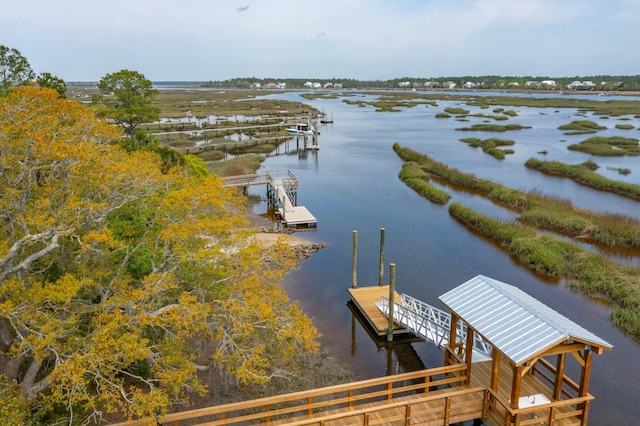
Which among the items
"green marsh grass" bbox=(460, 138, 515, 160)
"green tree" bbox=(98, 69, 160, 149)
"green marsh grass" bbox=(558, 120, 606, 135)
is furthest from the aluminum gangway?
"green marsh grass" bbox=(558, 120, 606, 135)

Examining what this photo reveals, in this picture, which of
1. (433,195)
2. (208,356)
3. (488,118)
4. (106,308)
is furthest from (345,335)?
(488,118)

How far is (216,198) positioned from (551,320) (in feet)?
33.1

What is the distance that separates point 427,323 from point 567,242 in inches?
596

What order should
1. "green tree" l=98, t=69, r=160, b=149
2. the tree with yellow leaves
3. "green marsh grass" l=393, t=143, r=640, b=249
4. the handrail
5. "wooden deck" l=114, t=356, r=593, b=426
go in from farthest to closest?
"green tree" l=98, t=69, r=160, b=149 < "green marsh grass" l=393, t=143, r=640, b=249 < "wooden deck" l=114, t=356, r=593, b=426 < the handrail < the tree with yellow leaves

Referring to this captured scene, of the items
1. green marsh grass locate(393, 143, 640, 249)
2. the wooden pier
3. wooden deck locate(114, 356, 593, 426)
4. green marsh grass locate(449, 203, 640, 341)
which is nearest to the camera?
the wooden pier

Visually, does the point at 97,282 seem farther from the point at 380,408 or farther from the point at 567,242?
the point at 567,242

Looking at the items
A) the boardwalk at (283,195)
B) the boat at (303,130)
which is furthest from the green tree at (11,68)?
the boat at (303,130)

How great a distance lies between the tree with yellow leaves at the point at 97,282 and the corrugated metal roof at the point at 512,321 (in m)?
4.74

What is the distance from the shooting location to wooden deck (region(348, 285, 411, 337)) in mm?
19688

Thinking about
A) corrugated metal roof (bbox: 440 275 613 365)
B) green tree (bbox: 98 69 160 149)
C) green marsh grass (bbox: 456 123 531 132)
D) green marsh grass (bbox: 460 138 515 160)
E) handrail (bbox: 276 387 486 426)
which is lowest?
handrail (bbox: 276 387 486 426)

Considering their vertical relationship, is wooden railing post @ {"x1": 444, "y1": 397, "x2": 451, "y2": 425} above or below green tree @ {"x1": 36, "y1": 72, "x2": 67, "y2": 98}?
below

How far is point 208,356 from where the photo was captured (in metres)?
17.5

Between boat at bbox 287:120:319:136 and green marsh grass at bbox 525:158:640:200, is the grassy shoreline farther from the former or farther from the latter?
boat at bbox 287:120:319:136

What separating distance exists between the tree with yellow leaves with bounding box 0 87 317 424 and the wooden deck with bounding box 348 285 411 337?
5.32 meters
